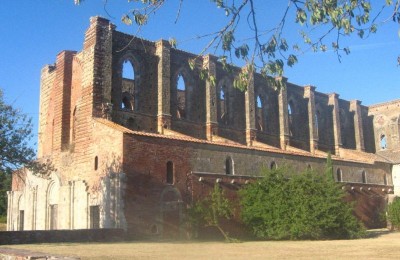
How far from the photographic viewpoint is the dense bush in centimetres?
2262

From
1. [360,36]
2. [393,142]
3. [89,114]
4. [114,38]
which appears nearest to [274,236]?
[89,114]

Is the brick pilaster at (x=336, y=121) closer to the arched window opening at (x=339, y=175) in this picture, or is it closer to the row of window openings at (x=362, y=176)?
the row of window openings at (x=362, y=176)

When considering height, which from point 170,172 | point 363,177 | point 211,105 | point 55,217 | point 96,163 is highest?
point 211,105

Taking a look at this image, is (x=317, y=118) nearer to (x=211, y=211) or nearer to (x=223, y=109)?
(x=223, y=109)

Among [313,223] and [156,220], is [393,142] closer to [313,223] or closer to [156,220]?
[313,223]

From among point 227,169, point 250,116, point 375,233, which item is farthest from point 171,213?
point 375,233

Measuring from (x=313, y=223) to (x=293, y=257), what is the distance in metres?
9.47

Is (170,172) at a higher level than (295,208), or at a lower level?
higher

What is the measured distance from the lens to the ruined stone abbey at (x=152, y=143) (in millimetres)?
21188

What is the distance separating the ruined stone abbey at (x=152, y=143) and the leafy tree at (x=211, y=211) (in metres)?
0.60

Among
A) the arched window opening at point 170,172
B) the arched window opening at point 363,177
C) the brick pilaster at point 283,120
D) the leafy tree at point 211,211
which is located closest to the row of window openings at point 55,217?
the arched window opening at point 170,172

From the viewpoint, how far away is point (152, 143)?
70.4 feet

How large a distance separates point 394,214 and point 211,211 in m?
15.6

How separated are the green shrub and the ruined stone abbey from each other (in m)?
1.57
